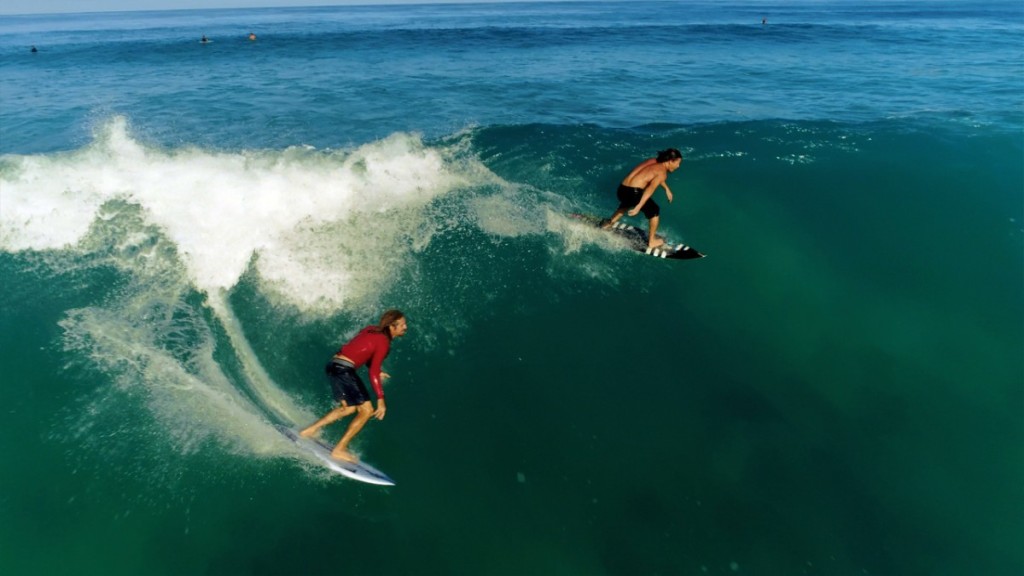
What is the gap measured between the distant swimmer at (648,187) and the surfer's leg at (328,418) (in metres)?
7.24

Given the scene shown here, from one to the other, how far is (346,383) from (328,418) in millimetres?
759

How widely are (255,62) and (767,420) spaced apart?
1694 inches

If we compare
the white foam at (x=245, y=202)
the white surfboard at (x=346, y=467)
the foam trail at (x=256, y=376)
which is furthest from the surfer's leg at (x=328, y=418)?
the white foam at (x=245, y=202)

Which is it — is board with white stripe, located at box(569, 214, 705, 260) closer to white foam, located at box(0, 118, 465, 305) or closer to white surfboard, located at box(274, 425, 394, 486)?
white foam, located at box(0, 118, 465, 305)

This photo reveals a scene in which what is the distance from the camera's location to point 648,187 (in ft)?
33.6

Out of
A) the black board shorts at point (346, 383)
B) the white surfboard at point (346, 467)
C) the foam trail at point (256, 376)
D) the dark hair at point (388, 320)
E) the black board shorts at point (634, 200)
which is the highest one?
the black board shorts at point (634, 200)

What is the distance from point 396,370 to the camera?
809 cm

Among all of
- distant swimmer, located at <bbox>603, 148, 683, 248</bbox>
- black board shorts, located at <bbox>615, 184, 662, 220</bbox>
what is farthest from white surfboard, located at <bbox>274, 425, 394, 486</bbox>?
black board shorts, located at <bbox>615, 184, 662, 220</bbox>

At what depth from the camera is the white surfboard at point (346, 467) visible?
21.3ft

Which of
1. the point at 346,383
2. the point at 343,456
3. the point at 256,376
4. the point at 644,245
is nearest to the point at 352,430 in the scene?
the point at 343,456

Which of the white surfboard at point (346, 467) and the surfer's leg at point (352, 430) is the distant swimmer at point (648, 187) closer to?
the surfer's leg at point (352, 430)

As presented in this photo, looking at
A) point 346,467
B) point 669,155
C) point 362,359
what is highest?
point 669,155

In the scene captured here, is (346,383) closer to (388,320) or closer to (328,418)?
(328,418)

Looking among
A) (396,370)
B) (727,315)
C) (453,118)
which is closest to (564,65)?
(453,118)
